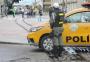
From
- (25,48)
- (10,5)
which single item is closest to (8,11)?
(10,5)

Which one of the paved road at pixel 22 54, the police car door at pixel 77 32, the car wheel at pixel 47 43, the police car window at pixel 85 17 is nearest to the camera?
the paved road at pixel 22 54

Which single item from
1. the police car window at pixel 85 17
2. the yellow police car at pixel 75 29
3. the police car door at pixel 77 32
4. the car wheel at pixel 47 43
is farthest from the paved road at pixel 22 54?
the police car window at pixel 85 17

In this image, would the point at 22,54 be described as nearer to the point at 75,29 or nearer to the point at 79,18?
the point at 75,29

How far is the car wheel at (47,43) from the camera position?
15938 mm

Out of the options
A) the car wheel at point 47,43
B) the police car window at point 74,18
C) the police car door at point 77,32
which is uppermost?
the police car window at point 74,18

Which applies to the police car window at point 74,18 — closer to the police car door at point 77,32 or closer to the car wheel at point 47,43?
the police car door at point 77,32

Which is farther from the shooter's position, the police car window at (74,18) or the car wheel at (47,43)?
the car wheel at (47,43)

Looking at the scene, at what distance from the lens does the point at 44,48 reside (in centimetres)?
1608

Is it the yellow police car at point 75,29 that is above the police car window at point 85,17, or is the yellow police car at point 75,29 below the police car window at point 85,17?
below

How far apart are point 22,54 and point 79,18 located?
2.51 m

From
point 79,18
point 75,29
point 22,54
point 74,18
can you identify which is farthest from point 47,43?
point 79,18

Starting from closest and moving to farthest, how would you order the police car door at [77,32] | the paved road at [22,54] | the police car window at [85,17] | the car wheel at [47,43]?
the paved road at [22,54] < the police car door at [77,32] < the police car window at [85,17] < the car wheel at [47,43]

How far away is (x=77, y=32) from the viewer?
15.4 m

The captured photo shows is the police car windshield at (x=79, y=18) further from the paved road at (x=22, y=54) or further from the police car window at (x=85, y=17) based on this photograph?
the paved road at (x=22, y=54)
